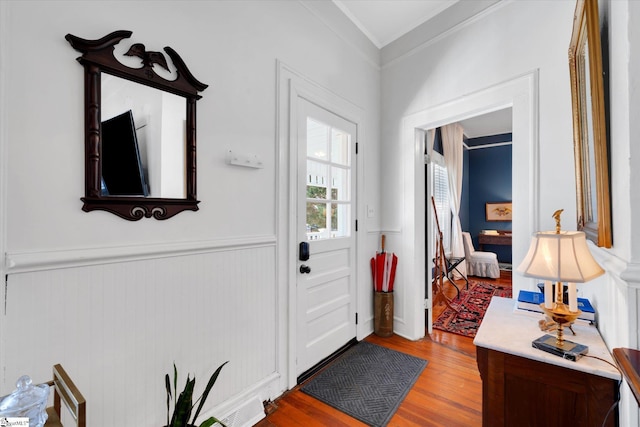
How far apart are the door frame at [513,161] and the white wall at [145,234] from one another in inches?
50.0

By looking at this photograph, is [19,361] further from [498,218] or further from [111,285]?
[498,218]

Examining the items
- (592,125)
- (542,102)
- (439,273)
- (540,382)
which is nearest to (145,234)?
(540,382)

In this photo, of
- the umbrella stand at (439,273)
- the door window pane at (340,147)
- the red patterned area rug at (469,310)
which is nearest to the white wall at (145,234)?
the door window pane at (340,147)

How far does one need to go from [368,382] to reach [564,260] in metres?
1.56

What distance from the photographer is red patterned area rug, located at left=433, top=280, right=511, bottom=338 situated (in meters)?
3.00

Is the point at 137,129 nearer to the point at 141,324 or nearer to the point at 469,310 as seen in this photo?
the point at 141,324

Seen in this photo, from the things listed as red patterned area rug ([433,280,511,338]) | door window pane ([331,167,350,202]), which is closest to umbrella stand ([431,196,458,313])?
red patterned area rug ([433,280,511,338])

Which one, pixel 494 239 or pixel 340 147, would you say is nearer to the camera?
pixel 340 147

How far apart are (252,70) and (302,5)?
2.61ft

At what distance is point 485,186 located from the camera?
631cm

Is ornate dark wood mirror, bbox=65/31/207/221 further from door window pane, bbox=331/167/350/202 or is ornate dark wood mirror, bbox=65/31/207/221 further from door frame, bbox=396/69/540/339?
door frame, bbox=396/69/540/339

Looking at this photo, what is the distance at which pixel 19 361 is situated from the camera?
996 mm

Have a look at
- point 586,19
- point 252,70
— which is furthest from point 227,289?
point 586,19

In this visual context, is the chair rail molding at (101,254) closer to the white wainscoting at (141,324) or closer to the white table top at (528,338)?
the white wainscoting at (141,324)
